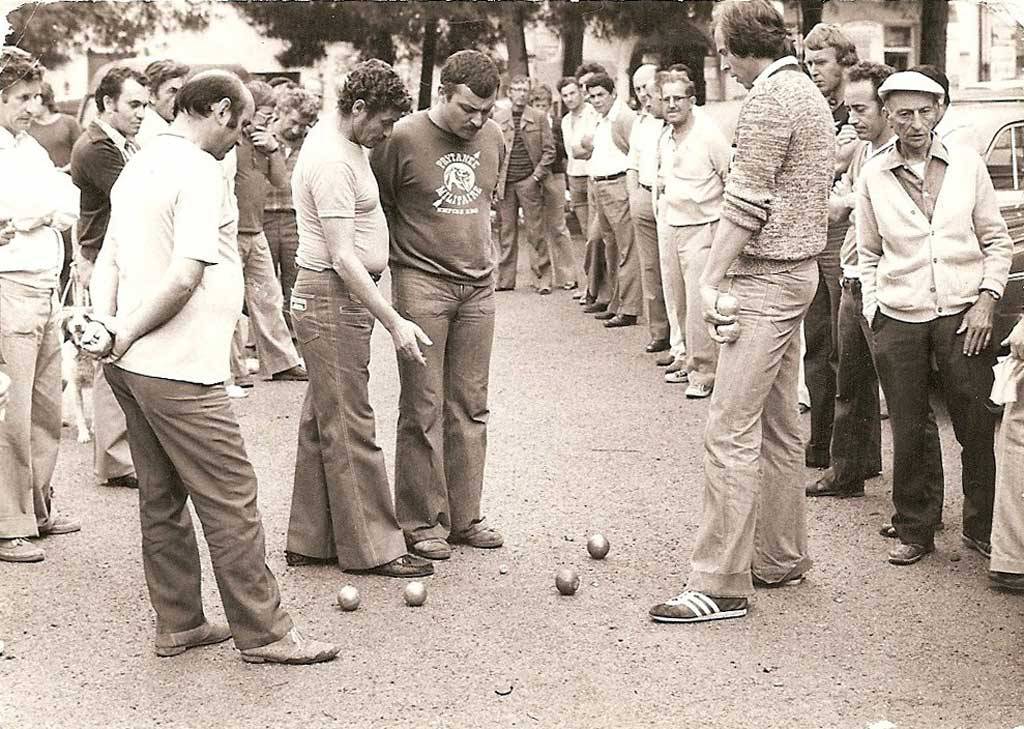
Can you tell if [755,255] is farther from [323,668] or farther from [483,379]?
[323,668]

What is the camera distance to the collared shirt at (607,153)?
A: 43.7 feet

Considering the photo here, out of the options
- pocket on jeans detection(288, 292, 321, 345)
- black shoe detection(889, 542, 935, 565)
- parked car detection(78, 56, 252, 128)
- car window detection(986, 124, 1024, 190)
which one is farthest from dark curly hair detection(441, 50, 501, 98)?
car window detection(986, 124, 1024, 190)

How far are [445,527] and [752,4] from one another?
8.78 feet

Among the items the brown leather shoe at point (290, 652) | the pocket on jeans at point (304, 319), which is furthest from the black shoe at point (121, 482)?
the brown leather shoe at point (290, 652)

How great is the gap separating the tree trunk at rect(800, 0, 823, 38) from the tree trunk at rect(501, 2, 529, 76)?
510 centimetres

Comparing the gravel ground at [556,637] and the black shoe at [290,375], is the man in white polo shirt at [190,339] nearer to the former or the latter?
the gravel ground at [556,637]

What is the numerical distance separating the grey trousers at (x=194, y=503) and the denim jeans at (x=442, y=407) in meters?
1.42

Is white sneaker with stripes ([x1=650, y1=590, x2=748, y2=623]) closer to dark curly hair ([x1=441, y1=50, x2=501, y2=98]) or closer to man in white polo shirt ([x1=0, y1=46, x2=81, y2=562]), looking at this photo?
dark curly hair ([x1=441, y1=50, x2=501, y2=98])

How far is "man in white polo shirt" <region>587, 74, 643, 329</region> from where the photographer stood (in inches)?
522

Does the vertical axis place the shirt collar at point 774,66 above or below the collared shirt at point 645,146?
above

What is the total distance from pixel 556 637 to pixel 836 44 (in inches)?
141

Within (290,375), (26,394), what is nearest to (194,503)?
(26,394)

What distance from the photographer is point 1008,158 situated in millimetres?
9094

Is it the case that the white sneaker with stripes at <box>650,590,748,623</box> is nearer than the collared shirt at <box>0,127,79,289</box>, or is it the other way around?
the white sneaker with stripes at <box>650,590,748,623</box>
